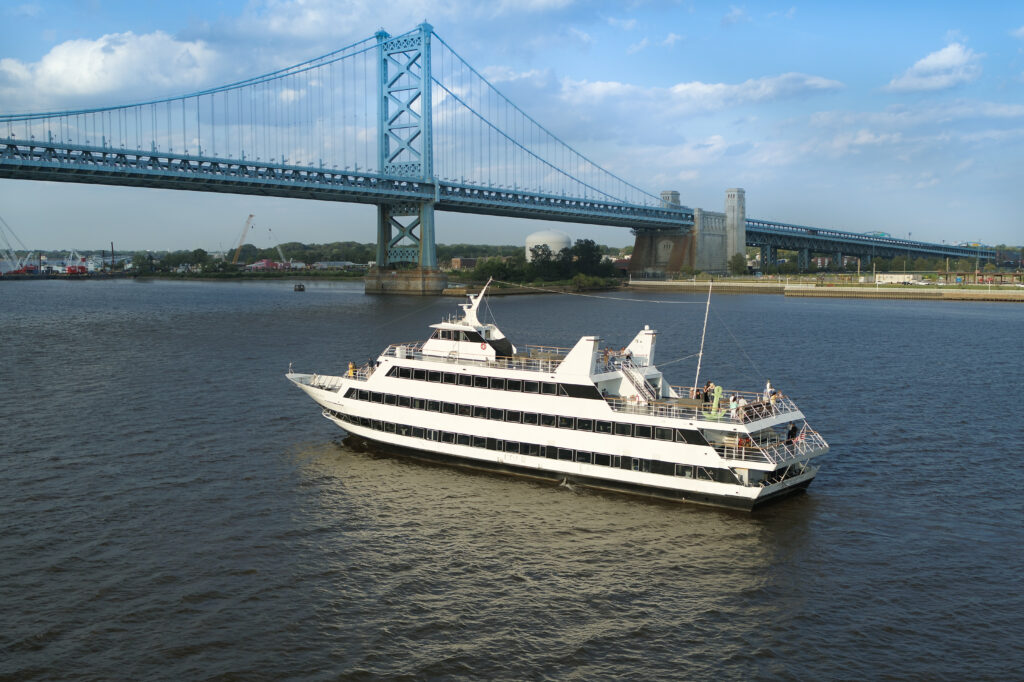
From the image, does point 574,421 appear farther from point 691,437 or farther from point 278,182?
point 278,182

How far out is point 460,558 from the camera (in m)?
19.0

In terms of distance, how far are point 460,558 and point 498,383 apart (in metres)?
7.31

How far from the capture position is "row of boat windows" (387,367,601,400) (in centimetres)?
2386

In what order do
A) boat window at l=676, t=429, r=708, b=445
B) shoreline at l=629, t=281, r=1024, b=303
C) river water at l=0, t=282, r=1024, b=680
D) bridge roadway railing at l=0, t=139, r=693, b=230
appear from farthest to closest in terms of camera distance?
shoreline at l=629, t=281, r=1024, b=303
bridge roadway railing at l=0, t=139, r=693, b=230
boat window at l=676, t=429, r=708, b=445
river water at l=0, t=282, r=1024, b=680

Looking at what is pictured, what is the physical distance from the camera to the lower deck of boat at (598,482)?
2208 centimetres

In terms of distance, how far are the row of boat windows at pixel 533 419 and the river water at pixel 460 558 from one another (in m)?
1.91

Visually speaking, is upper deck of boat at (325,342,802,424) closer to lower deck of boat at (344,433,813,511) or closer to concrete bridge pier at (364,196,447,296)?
lower deck of boat at (344,433,813,511)

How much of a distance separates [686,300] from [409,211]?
1634 inches

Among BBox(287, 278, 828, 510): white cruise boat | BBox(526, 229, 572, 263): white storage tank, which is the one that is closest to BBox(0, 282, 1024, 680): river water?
BBox(287, 278, 828, 510): white cruise boat

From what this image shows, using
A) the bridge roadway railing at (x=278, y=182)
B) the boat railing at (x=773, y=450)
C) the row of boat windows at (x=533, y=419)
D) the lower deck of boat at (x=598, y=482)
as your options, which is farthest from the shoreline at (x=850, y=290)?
the row of boat windows at (x=533, y=419)

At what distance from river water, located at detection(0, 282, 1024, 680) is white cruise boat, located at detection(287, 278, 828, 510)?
0.76 meters

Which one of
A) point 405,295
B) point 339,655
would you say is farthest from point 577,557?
point 405,295

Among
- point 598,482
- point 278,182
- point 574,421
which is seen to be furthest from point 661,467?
point 278,182

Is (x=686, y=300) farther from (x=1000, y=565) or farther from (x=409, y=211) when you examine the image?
(x=1000, y=565)
